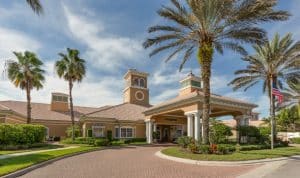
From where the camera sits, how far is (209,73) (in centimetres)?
2211

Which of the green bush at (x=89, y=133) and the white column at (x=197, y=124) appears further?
the green bush at (x=89, y=133)

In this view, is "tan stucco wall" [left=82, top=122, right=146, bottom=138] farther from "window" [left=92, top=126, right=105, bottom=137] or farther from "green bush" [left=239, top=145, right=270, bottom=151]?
"green bush" [left=239, top=145, right=270, bottom=151]

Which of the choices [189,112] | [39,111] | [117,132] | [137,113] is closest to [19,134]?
[117,132]

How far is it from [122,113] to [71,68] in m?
10.7

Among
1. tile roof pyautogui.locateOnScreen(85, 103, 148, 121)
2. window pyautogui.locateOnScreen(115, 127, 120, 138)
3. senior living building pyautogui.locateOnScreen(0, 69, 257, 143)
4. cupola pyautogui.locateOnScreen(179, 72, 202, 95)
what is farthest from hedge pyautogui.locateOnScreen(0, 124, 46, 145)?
cupola pyautogui.locateOnScreen(179, 72, 202, 95)

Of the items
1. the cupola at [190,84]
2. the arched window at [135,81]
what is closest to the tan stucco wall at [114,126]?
the cupola at [190,84]

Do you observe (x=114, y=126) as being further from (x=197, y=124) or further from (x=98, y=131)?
(x=197, y=124)

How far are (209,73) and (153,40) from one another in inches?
214

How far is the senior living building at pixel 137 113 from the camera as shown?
3109 cm

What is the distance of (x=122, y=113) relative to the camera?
1684 inches

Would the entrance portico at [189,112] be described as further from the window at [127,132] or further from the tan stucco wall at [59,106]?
the tan stucco wall at [59,106]

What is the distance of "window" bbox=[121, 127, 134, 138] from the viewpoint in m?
41.2

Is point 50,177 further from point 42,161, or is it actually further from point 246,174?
point 246,174

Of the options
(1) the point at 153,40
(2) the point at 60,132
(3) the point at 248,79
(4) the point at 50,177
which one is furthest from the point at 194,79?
(4) the point at 50,177
